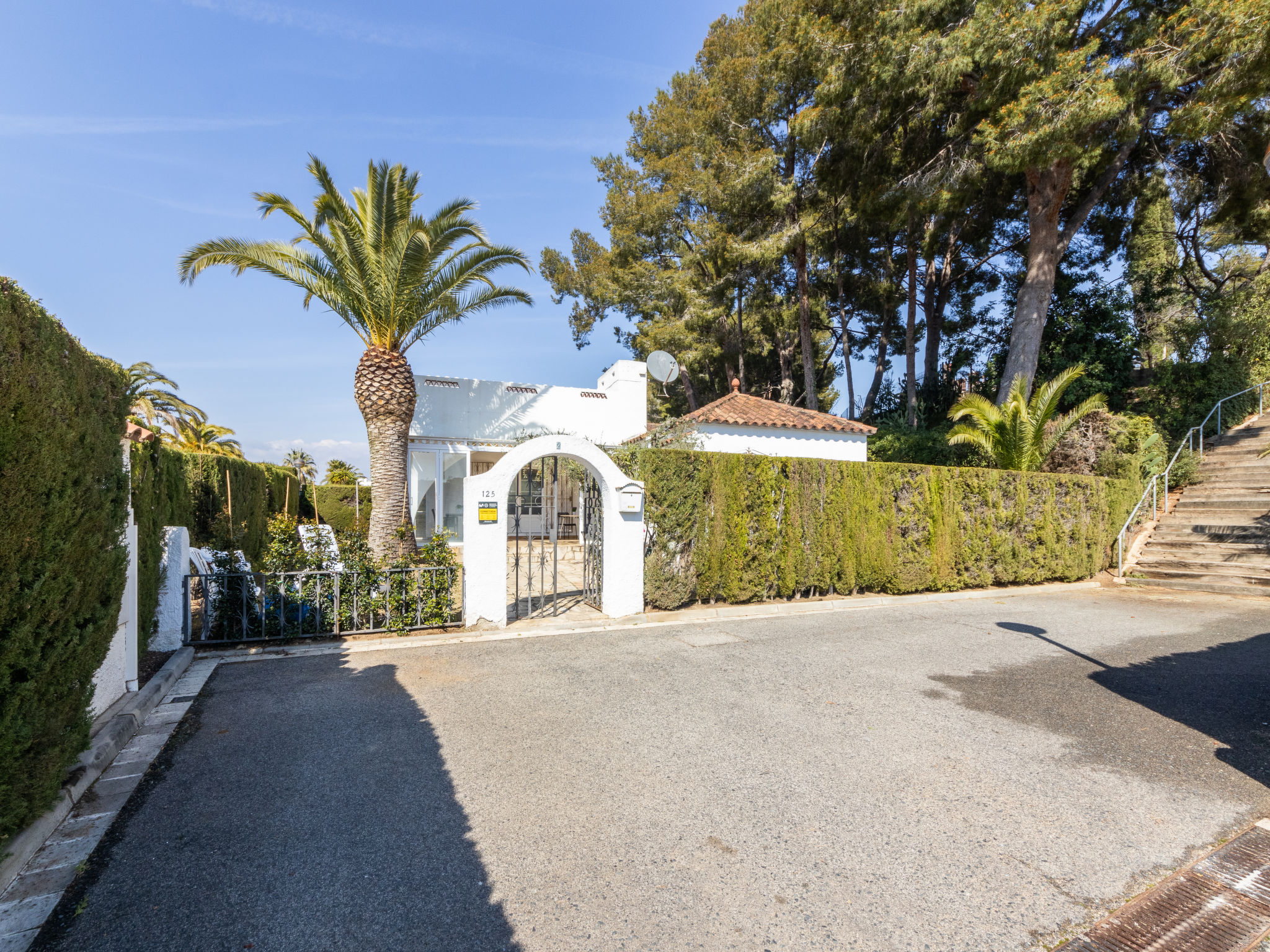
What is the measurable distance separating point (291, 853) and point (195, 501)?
921cm

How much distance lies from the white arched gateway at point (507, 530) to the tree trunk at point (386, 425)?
83.0 inches

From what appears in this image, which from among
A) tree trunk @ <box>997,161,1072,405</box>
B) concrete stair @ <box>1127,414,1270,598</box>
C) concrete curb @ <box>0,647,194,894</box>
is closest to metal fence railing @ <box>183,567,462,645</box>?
concrete curb @ <box>0,647,194,894</box>

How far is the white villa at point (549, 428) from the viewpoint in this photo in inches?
578

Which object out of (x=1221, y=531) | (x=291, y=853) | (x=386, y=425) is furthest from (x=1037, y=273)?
(x=291, y=853)

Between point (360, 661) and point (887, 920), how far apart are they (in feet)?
18.8

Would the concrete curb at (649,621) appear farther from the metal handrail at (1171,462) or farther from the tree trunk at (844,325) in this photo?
the tree trunk at (844,325)

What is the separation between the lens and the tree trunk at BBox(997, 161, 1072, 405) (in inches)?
666

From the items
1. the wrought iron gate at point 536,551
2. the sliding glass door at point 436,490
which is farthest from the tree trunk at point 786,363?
the sliding glass door at point 436,490

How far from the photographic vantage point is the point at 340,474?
89.4 feet

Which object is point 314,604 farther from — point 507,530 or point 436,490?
point 436,490

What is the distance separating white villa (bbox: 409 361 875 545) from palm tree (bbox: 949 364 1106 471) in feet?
8.41

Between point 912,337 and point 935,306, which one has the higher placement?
point 935,306

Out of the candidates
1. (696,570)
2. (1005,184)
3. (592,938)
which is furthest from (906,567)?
(1005,184)

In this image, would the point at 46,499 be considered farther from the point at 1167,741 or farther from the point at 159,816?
the point at 1167,741
